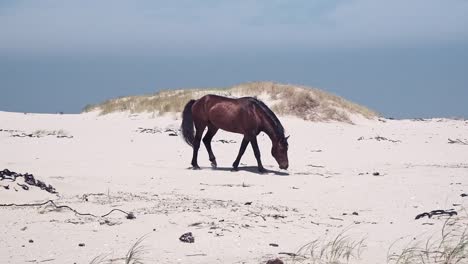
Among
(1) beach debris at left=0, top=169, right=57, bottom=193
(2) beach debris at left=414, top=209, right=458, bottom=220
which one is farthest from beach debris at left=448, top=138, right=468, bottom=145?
(1) beach debris at left=0, top=169, right=57, bottom=193

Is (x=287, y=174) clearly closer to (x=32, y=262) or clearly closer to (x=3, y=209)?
(x=3, y=209)

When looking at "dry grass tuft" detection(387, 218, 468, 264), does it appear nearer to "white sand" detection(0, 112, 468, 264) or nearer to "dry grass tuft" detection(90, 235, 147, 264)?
"white sand" detection(0, 112, 468, 264)

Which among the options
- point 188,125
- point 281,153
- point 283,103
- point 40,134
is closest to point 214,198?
point 281,153

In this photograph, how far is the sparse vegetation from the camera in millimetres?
27422

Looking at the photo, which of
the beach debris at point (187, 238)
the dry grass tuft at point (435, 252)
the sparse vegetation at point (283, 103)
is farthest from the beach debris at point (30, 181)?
the sparse vegetation at point (283, 103)

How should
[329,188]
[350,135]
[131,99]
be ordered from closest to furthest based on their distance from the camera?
[329,188] < [350,135] < [131,99]

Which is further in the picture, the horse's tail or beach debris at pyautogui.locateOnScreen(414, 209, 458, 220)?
the horse's tail

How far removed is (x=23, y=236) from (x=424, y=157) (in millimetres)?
12346

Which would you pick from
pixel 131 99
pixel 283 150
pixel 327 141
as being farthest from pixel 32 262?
pixel 131 99

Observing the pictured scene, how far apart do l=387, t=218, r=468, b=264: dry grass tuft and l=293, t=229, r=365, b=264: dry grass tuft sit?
0.30 meters

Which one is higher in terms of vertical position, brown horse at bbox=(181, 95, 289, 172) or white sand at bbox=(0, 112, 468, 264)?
brown horse at bbox=(181, 95, 289, 172)

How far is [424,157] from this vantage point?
1736 centimetres

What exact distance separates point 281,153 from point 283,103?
13798 mm

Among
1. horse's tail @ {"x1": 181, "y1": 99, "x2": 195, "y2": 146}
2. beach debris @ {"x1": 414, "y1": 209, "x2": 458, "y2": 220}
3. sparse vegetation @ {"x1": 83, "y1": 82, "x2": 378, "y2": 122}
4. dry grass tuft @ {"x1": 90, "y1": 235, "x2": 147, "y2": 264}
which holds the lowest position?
dry grass tuft @ {"x1": 90, "y1": 235, "x2": 147, "y2": 264}
